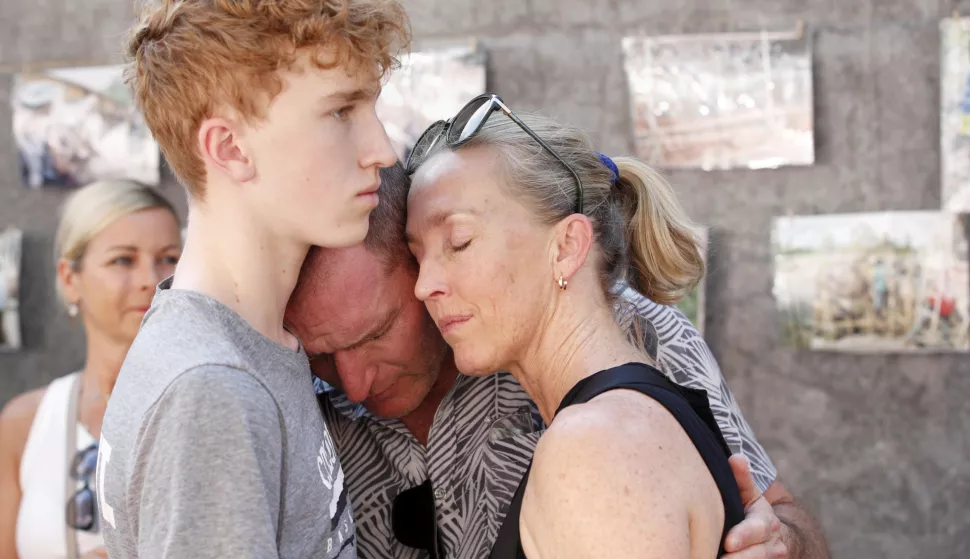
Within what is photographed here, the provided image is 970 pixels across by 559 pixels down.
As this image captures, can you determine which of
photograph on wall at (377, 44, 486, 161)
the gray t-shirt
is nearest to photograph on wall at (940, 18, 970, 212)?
photograph on wall at (377, 44, 486, 161)

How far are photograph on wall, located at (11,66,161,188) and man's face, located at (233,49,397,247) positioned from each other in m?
2.00

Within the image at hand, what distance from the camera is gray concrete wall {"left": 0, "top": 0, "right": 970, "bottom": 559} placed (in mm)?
2979

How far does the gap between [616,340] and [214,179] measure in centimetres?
68

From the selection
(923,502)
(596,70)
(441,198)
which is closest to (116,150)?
(596,70)

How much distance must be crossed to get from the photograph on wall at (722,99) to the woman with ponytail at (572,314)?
114cm

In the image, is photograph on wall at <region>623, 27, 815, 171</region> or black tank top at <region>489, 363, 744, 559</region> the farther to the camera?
photograph on wall at <region>623, 27, 815, 171</region>

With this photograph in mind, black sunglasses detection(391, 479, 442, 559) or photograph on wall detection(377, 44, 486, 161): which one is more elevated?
photograph on wall detection(377, 44, 486, 161)

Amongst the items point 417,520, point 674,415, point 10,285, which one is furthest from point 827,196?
point 10,285

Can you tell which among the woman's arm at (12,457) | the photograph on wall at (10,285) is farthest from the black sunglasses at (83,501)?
the photograph on wall at (10,285)

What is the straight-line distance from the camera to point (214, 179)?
4.76ft

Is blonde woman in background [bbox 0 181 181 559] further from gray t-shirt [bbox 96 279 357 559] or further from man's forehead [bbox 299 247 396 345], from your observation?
gray t-shirt [bbox 96 279 357 559]

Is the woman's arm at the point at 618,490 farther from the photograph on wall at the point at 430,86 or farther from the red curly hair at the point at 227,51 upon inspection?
the photograph on wall at the point at 430,86

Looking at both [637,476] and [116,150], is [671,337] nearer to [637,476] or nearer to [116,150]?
[637,476]

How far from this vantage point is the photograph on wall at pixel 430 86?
3.10 metres
